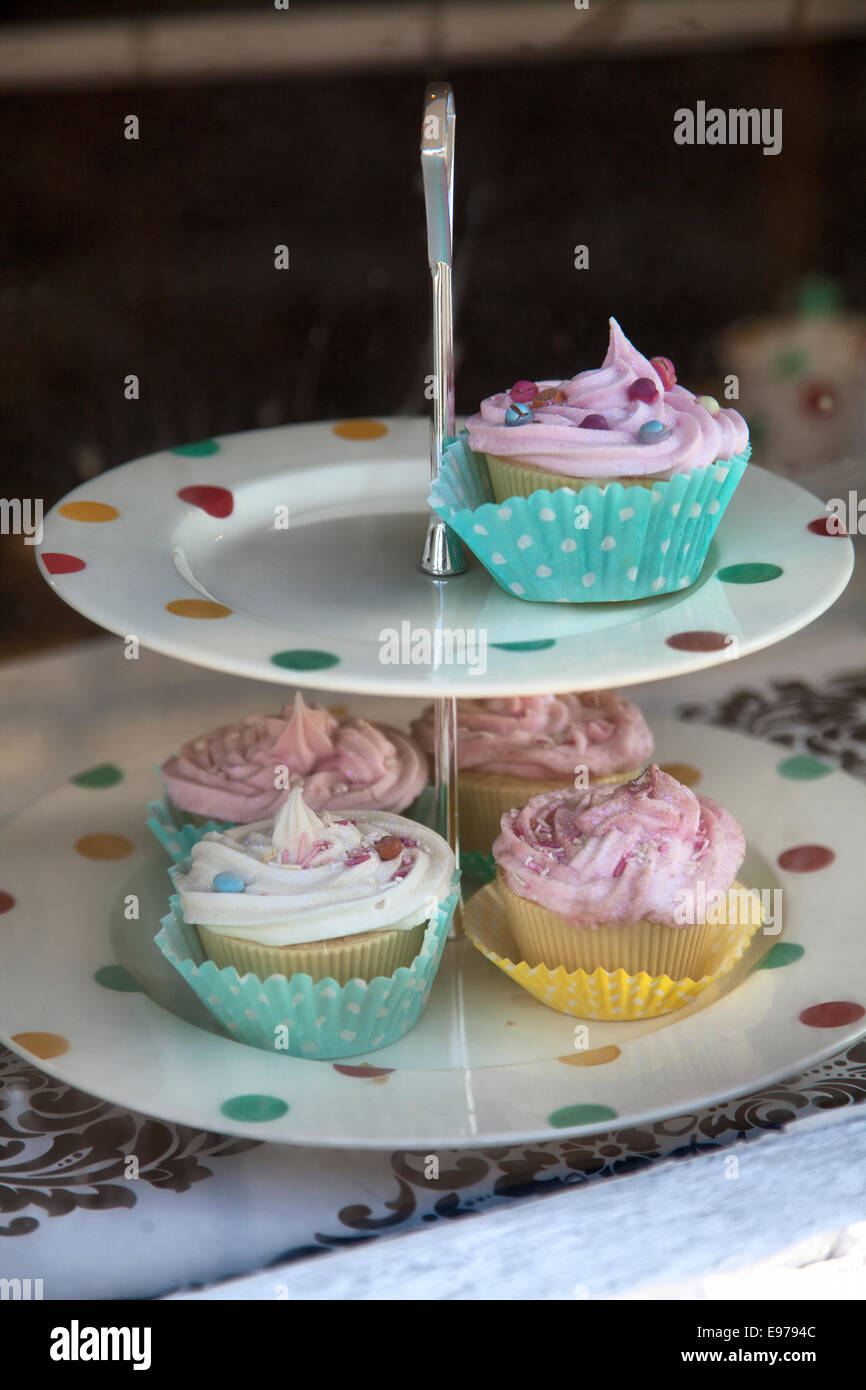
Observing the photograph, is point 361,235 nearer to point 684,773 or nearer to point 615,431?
point 684,773

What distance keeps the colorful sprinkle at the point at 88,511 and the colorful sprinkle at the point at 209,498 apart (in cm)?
8

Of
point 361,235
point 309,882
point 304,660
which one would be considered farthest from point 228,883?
point 361,235

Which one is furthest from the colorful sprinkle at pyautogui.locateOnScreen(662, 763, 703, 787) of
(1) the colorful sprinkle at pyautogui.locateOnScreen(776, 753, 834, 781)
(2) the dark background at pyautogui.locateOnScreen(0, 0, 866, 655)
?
(2) the dark background at pyautogui.locateOnScreen(0, 0, 866, 655)

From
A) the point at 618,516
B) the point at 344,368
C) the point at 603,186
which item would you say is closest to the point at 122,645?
the point at 344,368

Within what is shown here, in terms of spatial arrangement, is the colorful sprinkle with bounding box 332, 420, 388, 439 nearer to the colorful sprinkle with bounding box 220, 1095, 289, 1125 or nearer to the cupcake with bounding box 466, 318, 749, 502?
the cupcake with bounding box 466, 318, 749, 502

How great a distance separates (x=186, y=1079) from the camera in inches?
56.4

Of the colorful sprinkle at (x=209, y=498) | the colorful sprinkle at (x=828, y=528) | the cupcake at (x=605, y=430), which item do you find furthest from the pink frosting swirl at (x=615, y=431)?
the colorful sprinkle at (x=209, y=498)

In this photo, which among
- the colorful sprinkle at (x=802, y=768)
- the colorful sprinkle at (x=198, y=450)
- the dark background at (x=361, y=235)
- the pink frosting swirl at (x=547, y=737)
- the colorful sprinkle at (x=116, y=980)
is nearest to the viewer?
the colorful sprinkle at (x=116, y=980)

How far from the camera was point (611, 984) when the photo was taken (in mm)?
1503

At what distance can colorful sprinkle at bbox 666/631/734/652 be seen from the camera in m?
1.26

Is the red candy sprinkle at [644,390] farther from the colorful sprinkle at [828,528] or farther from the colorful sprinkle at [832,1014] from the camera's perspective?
the colorful sprinkle at [832,1014]

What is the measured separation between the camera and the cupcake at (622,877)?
1498 mm

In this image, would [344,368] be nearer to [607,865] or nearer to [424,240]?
[424,240]

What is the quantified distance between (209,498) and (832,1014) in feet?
2.52
